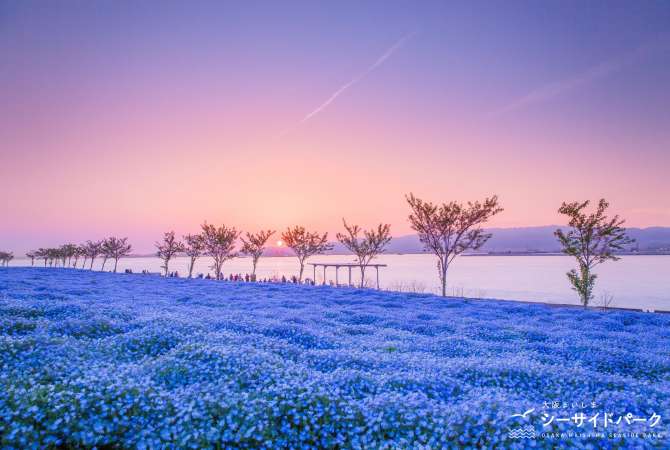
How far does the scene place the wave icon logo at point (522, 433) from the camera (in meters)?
6.04

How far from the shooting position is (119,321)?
46.4 ft

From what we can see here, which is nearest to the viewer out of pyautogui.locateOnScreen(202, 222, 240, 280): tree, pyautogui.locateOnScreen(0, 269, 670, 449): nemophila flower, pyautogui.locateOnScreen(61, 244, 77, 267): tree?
pyautogui.locateOnScreen(0, 269, 670, 449): nemophila flower

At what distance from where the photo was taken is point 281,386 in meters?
7.36

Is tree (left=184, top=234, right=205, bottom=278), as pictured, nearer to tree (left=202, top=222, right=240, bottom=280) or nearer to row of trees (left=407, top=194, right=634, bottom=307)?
tree (left=202, top=222, right=240, bottom=280)

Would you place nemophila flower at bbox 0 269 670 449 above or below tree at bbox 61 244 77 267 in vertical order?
below

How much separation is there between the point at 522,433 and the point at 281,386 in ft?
14.7

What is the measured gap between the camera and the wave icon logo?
19.8 ft

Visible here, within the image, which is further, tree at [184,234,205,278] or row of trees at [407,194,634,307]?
tree at [184,234,205,278]

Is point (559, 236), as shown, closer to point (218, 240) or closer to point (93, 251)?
point (218, 240)

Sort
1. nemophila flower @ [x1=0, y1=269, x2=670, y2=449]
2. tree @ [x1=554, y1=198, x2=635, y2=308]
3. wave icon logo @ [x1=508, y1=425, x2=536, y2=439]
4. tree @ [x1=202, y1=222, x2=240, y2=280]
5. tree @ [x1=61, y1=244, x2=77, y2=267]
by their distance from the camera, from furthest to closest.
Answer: tree @ [x1=61, y1=244, x2=77, y2=267]
tree @ [x1=202, y1=222, x2=240, y2=280]
tree @ [x1=554, y1=198, x2=635, y2=308]
wave icon logo @ [x1=508, y1=425, x2=536, y2=439]
nemophila flower @ [x1=0, y1=269, x2=670, y2=449]

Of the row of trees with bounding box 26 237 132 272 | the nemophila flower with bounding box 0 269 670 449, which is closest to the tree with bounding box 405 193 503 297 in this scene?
the nemophila flower with bounding box 0 269 670 449

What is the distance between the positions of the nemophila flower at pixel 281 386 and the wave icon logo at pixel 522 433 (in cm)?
12

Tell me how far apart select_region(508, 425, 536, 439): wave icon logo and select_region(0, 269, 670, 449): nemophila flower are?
12cm

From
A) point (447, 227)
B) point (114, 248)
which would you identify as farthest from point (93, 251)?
point (447, 227)
